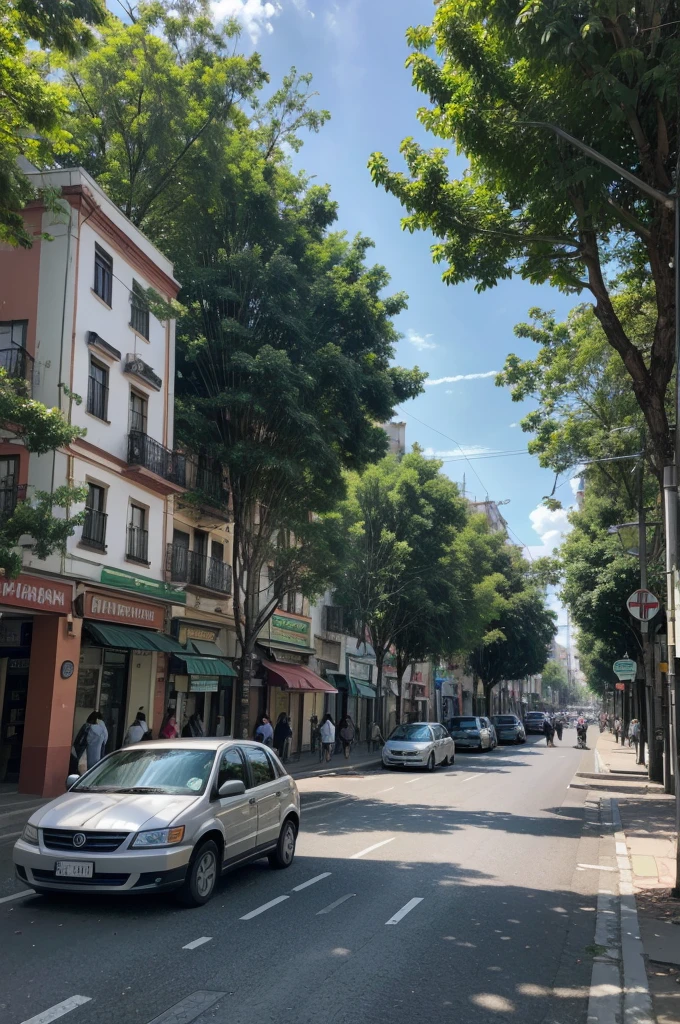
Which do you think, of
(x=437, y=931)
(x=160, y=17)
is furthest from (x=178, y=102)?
(x=437, y=931)

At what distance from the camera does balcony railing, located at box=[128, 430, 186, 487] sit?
21.0 metres

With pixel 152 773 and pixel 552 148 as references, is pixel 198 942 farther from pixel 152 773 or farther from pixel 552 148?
pixel 552 148

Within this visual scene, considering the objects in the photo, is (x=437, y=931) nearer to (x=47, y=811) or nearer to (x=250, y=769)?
(x=250, y=769)

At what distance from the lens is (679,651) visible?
8.74 meters

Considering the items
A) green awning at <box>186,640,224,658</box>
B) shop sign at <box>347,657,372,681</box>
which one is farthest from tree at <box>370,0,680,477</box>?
shop sign at <box>347,657,372,681</box>

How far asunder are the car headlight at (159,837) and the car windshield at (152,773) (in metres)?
0.69

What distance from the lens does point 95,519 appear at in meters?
19.5

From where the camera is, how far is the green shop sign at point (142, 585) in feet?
64.5

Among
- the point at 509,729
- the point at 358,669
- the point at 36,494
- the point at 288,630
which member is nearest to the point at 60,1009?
the point at 36,494

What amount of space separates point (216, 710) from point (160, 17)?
20.7 metres

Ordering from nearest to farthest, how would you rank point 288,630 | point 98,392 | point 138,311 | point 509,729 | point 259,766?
1. point 259,766
2. point 98,392
3. point 138,311
4. point 288,630
5. point 509,729

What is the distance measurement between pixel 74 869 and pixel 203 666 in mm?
17536

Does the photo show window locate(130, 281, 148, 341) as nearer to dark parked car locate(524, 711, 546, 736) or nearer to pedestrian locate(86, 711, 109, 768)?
pedestrian locate(86, 711, 109, 768)

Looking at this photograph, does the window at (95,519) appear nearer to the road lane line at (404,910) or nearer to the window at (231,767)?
the window at (231,767)
